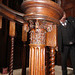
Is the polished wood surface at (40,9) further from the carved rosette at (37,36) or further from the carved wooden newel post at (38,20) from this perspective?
the carved rosette at (37,36)

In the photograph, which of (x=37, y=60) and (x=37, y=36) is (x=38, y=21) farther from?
(x=37, y=60)

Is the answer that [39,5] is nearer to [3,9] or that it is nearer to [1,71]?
[3,9]

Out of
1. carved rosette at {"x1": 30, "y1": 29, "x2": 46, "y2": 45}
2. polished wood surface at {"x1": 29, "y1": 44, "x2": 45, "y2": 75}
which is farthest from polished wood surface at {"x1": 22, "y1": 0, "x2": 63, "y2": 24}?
polished wood surface at {"x1": 29, "y1": 44, "x2": 45, "y2": 75}

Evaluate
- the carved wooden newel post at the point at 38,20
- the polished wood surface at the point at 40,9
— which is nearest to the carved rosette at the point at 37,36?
the carved wooden newel post at the point at 38,20

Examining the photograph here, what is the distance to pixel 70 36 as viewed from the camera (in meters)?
1.79

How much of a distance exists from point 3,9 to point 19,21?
0.71ft

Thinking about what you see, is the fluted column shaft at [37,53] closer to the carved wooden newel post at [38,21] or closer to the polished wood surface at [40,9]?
the carved wooden newel post at [38,21]

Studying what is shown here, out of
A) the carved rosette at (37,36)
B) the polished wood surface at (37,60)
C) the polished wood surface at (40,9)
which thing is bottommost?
the polished wood surface at (37,60)

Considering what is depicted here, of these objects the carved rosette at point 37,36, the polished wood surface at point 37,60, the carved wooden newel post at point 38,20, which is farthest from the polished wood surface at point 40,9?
the polished wood surface at point 37,60

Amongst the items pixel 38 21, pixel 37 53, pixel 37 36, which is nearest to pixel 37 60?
pixel 37 53

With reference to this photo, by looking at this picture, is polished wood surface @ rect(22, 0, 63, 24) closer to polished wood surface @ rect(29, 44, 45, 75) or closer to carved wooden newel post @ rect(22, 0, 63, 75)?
carved wooden newel post @ rect(22, 0, 63, 75)

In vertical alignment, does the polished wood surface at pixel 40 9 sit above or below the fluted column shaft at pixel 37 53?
above

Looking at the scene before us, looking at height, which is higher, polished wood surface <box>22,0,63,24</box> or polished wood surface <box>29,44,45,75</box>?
polished wood surface <box>22,0,63,24</box>

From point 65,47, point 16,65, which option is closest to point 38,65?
point 65,47
